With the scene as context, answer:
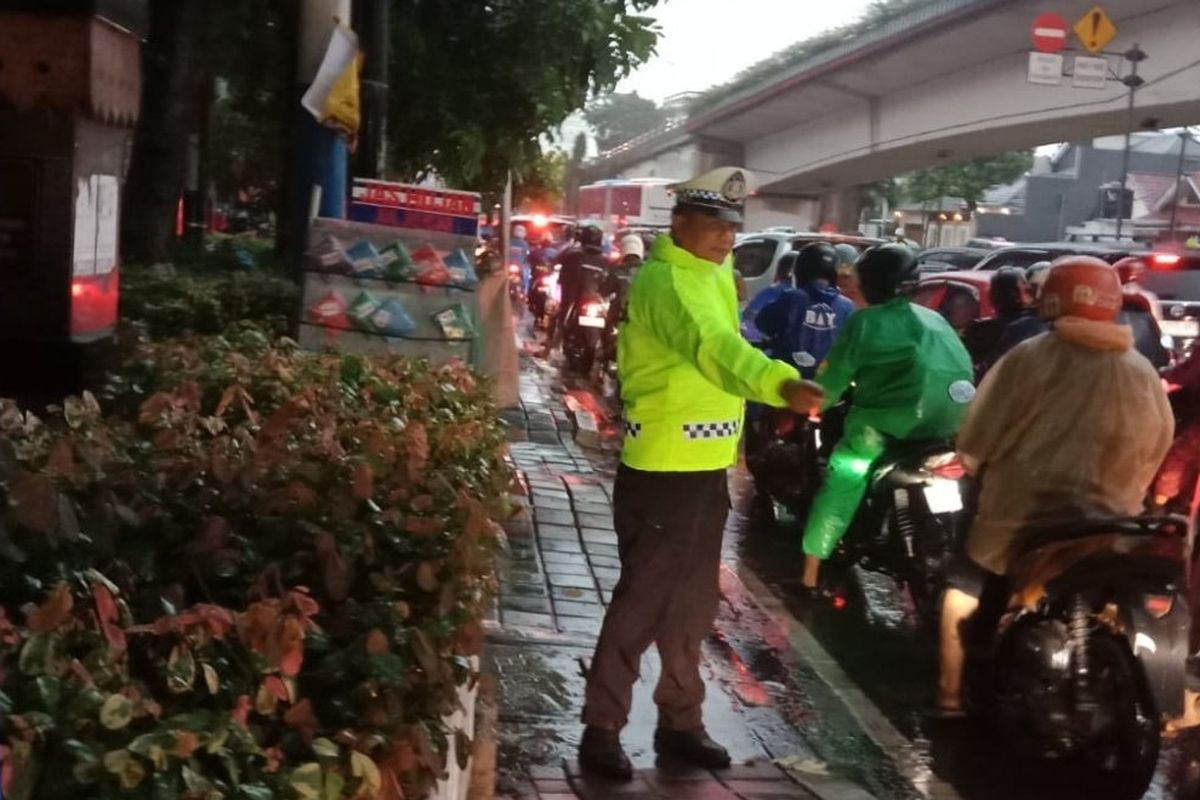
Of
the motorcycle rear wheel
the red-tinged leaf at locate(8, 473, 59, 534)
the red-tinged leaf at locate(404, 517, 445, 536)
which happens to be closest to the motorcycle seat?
the motorcycle rear wheel

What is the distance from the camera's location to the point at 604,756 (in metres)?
5.07

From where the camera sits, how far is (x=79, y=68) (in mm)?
3738

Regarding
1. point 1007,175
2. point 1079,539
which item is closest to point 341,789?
point 1079,539

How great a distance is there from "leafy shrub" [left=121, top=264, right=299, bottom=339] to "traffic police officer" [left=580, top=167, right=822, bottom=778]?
3.33 m

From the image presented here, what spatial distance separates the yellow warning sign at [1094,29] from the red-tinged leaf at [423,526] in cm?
2224

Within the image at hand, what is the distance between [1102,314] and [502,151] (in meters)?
11.8

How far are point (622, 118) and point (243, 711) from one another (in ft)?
379

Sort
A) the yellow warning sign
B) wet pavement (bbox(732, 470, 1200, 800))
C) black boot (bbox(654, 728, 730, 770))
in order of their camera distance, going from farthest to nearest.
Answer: the yellow warning sign → wet pavement (bbox(732, 470, 1200, 800)) → black boot (bbox(654, 728, 730, 770))

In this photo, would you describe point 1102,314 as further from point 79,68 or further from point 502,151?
point 502,151

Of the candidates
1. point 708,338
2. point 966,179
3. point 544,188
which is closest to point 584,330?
point 708,338

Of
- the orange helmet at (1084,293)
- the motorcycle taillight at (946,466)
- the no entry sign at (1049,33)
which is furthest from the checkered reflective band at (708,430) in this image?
the no entry sign at (1049,33)

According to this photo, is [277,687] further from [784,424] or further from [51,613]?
[784,424]

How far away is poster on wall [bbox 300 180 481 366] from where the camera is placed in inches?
336

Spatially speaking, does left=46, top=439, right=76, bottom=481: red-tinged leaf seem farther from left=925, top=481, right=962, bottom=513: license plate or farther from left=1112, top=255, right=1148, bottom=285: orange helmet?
left=1112, top=255, right=1148, bottom=285: orange helmet
